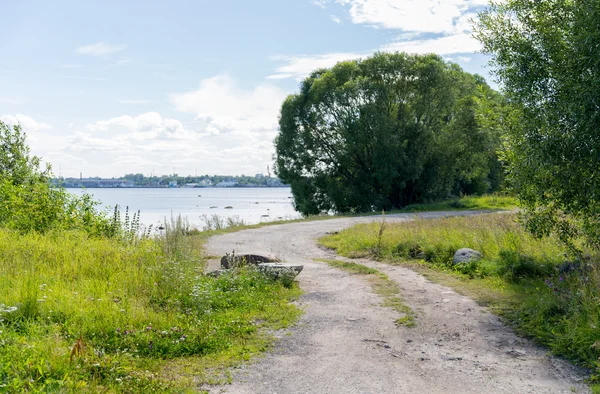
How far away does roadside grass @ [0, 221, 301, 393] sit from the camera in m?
5.50

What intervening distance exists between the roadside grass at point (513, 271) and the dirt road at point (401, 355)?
1.29 feet

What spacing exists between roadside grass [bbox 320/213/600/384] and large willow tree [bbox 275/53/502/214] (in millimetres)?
18302

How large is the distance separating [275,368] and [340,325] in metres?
2.05

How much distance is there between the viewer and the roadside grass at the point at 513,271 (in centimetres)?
710

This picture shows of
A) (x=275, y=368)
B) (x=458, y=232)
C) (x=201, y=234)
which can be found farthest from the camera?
(x=201, y=234)

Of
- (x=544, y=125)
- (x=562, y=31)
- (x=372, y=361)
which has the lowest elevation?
(x=372, y=361)

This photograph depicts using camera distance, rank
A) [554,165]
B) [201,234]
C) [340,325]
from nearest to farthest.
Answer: [340,325] < [554,165] < [201,234]

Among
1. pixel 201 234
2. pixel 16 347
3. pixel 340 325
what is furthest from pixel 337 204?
pixel 16 347

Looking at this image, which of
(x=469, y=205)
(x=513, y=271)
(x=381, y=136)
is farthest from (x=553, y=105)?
(x=381, y=136)

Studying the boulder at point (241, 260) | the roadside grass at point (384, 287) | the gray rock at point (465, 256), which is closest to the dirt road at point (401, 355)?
the roadside grass at point (384, 287)

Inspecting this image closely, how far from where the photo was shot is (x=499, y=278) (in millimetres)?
10906

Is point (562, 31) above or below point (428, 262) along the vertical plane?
above

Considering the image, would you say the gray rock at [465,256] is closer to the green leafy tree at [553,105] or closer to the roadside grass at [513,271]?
the roadside grass at [513,271]

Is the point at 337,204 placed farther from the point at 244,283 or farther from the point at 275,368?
the point at 275,368
